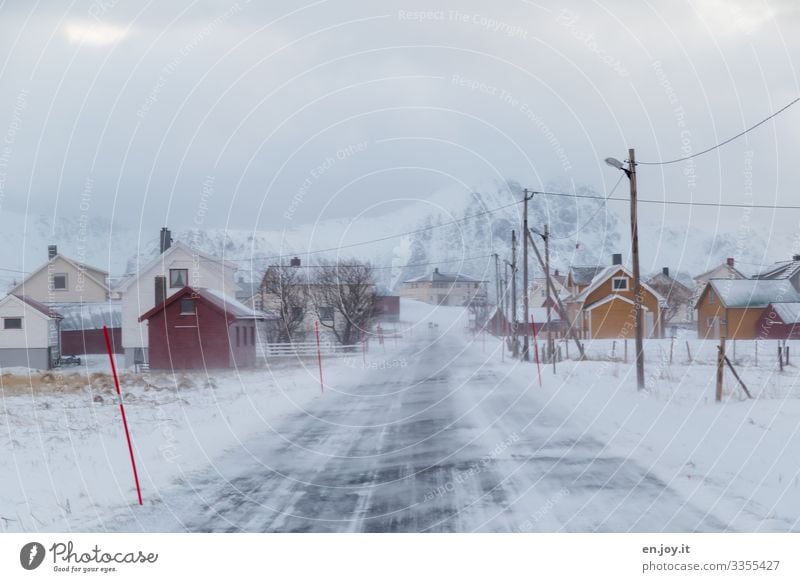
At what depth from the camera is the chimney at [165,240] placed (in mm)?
41094

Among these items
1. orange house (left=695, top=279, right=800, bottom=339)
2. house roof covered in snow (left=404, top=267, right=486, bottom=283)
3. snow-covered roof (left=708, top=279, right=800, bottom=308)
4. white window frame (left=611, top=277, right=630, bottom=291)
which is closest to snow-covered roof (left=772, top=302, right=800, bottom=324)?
snow-covered roof (left=708, top=279, right=800, bottom=308)

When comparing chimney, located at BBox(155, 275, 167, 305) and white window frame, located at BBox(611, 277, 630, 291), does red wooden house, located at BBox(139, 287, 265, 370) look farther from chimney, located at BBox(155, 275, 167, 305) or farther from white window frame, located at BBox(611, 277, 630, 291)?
white window frame, located at BBox(611, 277, 630, 291)

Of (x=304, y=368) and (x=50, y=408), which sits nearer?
(x=50, y=408)

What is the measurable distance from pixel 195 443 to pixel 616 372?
1658 centimetres

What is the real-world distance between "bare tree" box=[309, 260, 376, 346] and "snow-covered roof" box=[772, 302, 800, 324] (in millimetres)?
24858

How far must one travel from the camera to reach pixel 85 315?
117 ft

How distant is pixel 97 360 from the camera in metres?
35.6

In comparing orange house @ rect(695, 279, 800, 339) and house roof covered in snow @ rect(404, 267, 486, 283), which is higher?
house roof covered in snow @ rect(404, 267, 486, 283)

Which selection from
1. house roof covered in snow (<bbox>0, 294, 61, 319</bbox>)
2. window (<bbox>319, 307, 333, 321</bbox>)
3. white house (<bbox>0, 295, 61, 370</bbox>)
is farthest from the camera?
window (<bbox>319, 307, 333, 321</bbox>)

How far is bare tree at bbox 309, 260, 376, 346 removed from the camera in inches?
1957

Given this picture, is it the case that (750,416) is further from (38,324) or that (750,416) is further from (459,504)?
(38,324)

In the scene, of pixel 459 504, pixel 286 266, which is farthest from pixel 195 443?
pixel 286 266

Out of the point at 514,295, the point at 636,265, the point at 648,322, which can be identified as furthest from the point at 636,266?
the point at 648,322

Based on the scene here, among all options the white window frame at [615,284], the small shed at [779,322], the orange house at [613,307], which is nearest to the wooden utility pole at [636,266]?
the orange house at [613,307]
